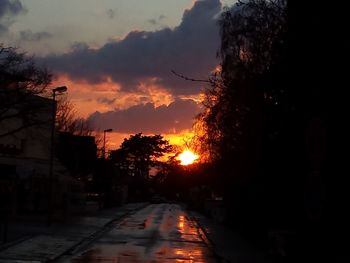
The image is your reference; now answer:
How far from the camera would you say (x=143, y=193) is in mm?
145125

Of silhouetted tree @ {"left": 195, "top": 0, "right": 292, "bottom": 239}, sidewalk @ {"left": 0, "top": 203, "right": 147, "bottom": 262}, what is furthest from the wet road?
silhouetted tree @ {"left": 195, "top": 0, "right": 292, "bottom": 239}

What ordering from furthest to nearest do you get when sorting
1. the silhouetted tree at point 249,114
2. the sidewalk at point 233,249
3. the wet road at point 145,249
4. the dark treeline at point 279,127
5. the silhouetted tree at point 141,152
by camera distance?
the silhouetted tree at point 141,152 < the silhouetted tree at point 249,114 < the sidewalk at point 233,249 < the wet road at point 145,249 < the dark treeline at point 279,127

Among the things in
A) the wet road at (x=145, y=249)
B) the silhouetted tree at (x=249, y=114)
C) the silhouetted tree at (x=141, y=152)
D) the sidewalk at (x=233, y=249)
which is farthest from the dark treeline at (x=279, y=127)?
the silhouetted tree at (x=141, y=152)

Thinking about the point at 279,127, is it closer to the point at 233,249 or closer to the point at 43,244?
the point at 233,249

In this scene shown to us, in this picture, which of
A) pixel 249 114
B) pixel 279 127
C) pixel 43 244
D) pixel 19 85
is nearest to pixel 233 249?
pixel 249 114

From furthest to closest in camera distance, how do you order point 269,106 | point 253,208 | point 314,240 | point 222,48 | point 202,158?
point 202,158, point 253,208, point 222,48, point 269,106, point 314,240

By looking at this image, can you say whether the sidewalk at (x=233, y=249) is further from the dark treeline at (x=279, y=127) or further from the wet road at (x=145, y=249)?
the dark treeline at (x=279, y=127)

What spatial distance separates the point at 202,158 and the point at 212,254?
1281 centimetres

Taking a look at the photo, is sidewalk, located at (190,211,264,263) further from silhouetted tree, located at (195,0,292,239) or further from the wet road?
silhouetted tree, located at (195,0,292,239)

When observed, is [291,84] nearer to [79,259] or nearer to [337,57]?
[337,57]

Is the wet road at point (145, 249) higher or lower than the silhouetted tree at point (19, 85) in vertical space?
lower

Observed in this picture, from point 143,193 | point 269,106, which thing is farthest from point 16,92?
point 143,193

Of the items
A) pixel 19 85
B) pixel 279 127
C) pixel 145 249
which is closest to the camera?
pixel 279 127

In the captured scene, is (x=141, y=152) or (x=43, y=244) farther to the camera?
(x=141, y=152)
